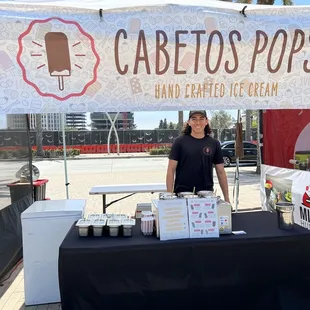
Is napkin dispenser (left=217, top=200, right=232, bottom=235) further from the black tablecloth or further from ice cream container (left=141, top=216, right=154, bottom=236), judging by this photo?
ice cream container (left=141, top=216, right=154, bottom=236)

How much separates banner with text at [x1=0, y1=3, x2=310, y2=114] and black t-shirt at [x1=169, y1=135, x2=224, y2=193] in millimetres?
494

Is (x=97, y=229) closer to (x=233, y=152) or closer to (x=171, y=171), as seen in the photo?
(x=171, y=171)

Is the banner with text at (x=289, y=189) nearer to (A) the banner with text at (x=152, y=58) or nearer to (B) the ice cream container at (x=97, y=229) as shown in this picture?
(A) the banner with text at (x=152, y=58)

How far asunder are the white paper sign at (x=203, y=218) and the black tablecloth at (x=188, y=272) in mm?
63

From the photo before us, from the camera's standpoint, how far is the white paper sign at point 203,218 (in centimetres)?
240

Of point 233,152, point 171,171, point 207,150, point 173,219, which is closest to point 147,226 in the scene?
point 173,219

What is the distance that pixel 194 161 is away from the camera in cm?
311

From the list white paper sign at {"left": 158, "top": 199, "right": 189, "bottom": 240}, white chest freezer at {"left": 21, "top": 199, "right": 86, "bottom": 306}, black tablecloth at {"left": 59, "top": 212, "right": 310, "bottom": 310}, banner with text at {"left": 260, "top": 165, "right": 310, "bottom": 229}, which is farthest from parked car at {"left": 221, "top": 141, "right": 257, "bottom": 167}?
white paper sign at {"left": 158, "top": 199, "right": 189, "bottom": 240}

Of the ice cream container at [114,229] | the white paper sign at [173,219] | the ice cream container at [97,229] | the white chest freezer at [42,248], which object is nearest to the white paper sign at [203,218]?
the white paper sign at [173,219]

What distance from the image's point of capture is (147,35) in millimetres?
2555

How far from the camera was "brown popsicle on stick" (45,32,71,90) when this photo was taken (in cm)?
248

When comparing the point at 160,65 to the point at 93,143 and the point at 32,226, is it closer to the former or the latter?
the point at 32,226

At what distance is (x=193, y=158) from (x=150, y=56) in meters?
0.98

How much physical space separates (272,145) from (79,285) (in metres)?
3.88
